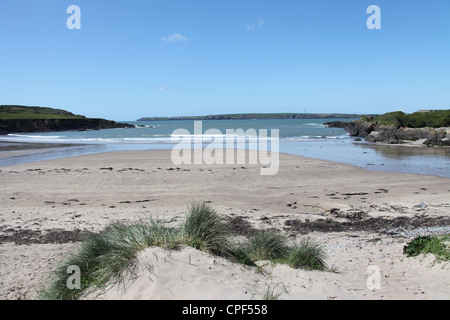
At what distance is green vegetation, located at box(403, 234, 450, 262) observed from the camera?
5.10 meters

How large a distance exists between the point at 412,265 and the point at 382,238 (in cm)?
157

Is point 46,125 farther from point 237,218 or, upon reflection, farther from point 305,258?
point 305,258

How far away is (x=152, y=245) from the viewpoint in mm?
4645

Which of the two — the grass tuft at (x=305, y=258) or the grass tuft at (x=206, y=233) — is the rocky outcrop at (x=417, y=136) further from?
the grass tuft at (x=206, y=233)

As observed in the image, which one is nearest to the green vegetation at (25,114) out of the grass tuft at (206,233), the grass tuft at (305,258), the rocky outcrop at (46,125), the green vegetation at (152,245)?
the rocky outcrop at (46,125)

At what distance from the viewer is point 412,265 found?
201 inches

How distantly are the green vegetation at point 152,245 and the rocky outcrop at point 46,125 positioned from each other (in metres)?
72.4

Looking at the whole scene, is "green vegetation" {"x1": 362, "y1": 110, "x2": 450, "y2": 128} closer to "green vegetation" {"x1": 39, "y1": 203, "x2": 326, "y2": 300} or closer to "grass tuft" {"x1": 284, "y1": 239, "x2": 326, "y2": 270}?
"grass tuft" {"x1": 284, "y1": 239, "x2": 326, "y2": 270}

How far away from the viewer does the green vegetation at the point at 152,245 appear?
4289 millimetres

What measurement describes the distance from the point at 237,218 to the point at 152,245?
3.89 meters

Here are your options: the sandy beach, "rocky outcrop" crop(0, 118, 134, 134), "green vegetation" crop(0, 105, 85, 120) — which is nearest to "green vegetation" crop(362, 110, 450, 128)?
the sandy beach

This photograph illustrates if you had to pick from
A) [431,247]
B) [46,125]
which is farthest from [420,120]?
[46,125]

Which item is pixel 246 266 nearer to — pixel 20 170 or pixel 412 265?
pixel 412 265

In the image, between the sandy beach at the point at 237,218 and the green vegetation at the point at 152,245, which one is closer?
the sandy beach at the point at 237,218
